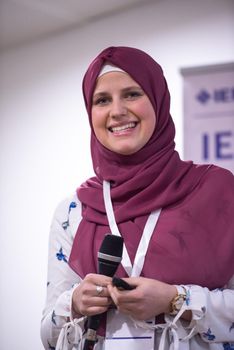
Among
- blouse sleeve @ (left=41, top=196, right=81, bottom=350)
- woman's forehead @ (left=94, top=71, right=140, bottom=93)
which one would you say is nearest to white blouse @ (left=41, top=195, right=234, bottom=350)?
blouse sleeve @ (left=41, top=196, right=81, bottom=350)

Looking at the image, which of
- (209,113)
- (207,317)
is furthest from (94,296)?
(209,113)

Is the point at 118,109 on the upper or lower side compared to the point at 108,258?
upper

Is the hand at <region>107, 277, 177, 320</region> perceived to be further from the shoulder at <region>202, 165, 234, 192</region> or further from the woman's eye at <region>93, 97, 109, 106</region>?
the woman's eye at <region>93, 97, 109, 106</region>

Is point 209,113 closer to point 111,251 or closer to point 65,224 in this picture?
point 65,224

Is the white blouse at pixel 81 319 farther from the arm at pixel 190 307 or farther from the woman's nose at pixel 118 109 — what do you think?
the woman's nose at pixel 118 109

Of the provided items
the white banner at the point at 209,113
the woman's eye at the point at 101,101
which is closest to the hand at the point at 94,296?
the woman's eye at the point at 101,101

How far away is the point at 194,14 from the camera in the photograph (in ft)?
5.00

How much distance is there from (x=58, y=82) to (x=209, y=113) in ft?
1.53

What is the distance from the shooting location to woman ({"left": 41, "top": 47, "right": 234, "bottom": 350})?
88 cm

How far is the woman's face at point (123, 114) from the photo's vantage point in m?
0.99

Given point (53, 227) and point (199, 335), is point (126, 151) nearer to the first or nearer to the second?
point (53, 227)

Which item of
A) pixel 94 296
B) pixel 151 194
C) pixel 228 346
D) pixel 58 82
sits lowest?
pixel 228 346

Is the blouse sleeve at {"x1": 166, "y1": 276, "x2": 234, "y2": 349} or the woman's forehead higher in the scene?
the woman's forehead

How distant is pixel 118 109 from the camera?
3.23 ft
